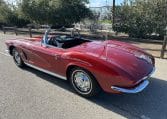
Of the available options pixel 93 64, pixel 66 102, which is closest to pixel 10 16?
pixel 66 102

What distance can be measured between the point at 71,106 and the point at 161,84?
2.26 metres

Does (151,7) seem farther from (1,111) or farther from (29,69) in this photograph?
(1,111)

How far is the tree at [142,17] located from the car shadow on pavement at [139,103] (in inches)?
326

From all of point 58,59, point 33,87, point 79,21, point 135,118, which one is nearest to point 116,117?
point 135,118

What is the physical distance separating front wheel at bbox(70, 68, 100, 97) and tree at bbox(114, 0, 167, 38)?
9.35 m

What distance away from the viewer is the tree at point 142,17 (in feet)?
40.9

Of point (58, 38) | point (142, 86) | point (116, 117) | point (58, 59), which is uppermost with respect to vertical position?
point (58, 38)

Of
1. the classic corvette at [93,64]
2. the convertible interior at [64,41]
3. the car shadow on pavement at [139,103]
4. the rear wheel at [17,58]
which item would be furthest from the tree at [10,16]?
the car shadow on pavement at [139,103]

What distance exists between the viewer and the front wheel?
4220 millimetres

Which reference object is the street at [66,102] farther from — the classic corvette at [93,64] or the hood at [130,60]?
the hood at [130,60]

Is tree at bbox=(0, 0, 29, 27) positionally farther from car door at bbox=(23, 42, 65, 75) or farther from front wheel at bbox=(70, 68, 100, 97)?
front wheel at bbox=(70, 68, 100, 97)

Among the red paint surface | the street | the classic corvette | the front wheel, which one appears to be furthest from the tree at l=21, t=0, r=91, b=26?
the front wheel

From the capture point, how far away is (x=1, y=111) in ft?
13.1

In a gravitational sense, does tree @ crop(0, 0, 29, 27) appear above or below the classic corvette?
above
